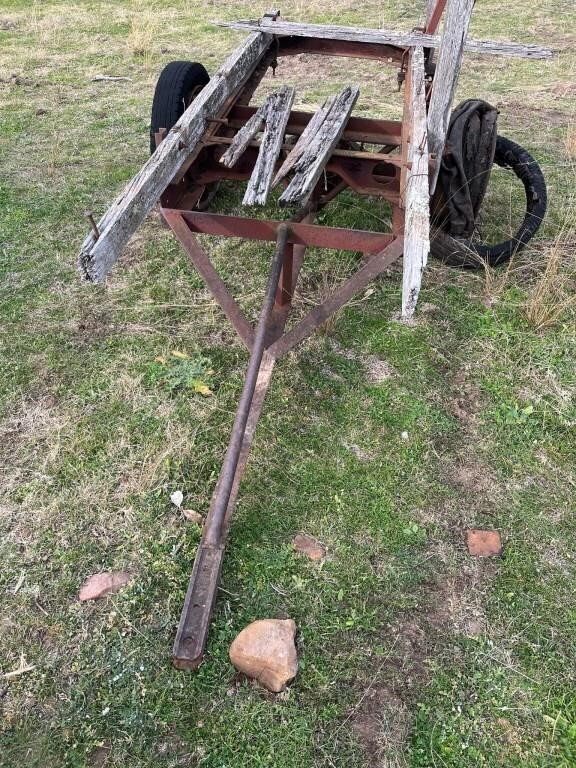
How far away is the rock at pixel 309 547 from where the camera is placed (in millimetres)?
2270

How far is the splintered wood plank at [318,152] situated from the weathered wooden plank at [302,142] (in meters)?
0.02

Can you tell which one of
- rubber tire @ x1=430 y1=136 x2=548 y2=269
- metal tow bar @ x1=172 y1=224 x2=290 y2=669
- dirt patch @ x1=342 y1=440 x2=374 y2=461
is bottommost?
dirt patch @ x1=342 y1=440 x2=374 y2=461

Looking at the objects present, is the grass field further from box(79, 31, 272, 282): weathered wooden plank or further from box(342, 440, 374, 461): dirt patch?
box(79, 31, 272, 282): weathered wooden plank

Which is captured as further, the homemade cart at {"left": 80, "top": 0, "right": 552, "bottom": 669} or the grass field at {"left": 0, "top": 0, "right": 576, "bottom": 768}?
the homemade cart at {"left": 80, "top": 0, "right": 552, "bottom": 669}

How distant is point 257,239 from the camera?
2670 millimetres

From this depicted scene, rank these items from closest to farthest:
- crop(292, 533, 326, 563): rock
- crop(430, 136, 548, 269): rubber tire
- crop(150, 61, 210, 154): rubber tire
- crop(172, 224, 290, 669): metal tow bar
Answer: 1. crop(172, 224, 290, 669): metal tow bar
2. crop(292, 533, 326, 563): rock
3. crop(430, 136, 548, 269): rubber tire
4. crop(150, 61, 210, 154): rubber tire

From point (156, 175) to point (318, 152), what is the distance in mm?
915

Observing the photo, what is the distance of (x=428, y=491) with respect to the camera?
254 centimetres

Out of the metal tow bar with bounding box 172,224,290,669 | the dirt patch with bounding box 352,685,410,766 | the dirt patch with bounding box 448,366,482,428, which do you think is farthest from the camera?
the dirt patch with bounding box 448,366,482,428

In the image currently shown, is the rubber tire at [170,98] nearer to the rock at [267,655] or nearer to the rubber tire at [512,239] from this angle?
the rubber tire at [512,239]

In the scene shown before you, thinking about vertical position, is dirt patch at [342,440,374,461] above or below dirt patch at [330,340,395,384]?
below

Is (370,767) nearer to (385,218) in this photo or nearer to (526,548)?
(526,548)

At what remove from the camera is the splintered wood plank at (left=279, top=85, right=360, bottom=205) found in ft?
8.22

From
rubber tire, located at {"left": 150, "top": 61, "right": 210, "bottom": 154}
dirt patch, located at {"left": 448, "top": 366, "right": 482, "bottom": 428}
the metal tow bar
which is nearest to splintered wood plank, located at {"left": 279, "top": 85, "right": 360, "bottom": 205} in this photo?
the metal tow bar
